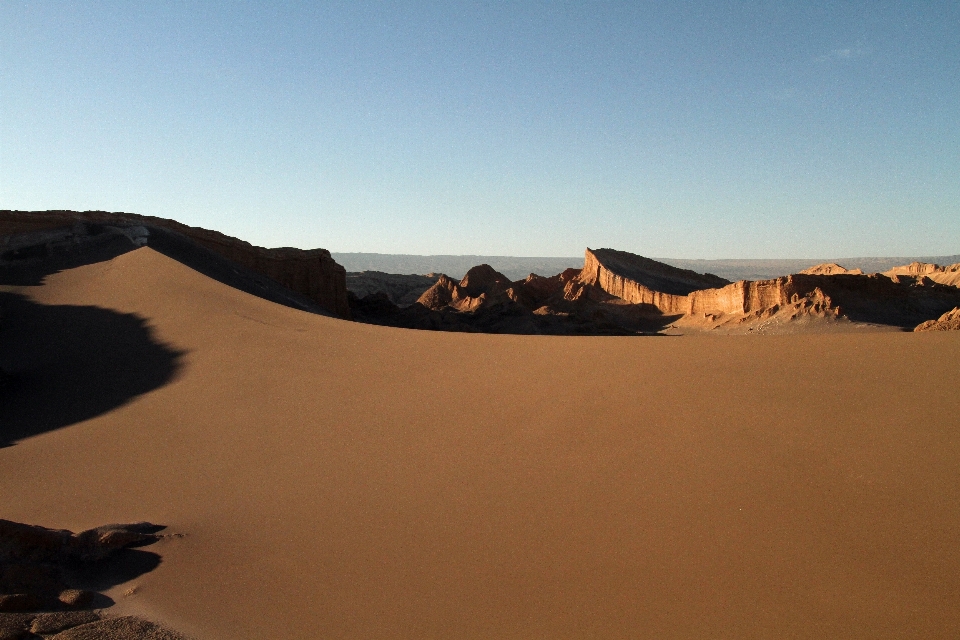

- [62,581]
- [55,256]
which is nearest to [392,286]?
[55,256]

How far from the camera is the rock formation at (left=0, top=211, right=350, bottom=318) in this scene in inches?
562

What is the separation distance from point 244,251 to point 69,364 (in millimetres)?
11770

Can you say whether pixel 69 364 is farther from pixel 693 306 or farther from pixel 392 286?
pixel 392 286

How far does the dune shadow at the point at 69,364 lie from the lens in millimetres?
7238

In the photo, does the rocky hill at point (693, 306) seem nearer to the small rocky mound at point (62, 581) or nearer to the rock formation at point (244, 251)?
the rock formation at point (244, 251)

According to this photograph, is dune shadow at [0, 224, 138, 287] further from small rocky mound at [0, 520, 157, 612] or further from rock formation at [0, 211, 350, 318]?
small rocky mound at [0, 520, 157, 612]

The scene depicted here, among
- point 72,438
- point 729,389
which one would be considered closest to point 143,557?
point 72,438

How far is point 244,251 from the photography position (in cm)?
1997

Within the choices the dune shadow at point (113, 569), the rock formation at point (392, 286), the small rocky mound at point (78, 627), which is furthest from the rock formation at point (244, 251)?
the rock formation at point (392, 286)

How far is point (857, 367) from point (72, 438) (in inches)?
262

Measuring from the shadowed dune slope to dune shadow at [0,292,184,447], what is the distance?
73 centimetres

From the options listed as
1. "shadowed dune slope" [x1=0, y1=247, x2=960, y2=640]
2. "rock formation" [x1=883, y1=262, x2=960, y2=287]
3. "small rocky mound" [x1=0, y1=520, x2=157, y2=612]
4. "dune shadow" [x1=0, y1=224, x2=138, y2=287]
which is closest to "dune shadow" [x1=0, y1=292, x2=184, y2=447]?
"shadowed dune slope" [x1=0, y1=247, x2=960, y2=640]

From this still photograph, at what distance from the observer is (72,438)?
6.18m

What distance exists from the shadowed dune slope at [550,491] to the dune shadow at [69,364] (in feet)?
2.40
